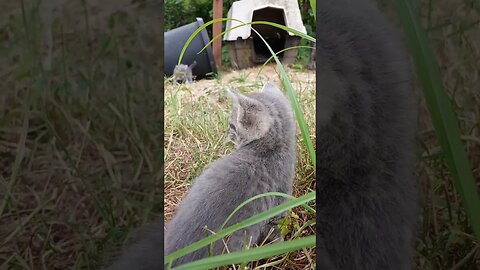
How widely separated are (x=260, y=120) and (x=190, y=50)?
1.10 metres

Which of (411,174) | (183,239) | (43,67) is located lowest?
(183,239)

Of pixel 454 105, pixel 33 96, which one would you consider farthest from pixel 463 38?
pixel 33 96

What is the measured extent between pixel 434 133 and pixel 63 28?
0.38 metres

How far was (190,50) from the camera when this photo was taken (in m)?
1.95

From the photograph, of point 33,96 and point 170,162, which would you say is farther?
point 170,162

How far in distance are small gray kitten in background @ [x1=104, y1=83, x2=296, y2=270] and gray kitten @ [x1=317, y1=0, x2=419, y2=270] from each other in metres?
0.22

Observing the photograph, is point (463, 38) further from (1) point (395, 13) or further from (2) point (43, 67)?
(2) point (43, 67)

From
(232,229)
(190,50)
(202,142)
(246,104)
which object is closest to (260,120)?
(246,104)

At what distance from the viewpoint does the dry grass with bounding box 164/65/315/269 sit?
2.81 feet

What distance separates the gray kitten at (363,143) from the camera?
47cm

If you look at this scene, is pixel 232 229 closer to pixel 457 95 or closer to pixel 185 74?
pixel 457 95

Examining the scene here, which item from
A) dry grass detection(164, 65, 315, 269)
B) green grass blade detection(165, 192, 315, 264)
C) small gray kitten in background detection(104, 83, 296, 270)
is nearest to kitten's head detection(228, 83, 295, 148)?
small gray kitten in background detection(104, 83, 296, 270)

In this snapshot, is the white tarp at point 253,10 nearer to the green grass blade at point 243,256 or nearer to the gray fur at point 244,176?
the gray fur at point 244,176

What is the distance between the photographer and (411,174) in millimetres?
465
